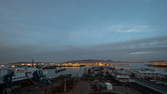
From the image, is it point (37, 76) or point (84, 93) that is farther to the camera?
point (37, 76)

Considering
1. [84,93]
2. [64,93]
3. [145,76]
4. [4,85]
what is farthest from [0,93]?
[145,76]

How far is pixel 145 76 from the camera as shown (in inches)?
1109

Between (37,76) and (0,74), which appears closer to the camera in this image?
(0,74)

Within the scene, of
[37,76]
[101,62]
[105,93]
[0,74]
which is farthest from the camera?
[101,62]

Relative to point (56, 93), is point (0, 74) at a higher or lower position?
higher

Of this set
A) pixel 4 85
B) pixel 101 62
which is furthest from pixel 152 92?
pixel 101 62

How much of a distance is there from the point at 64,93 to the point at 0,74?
948 cm

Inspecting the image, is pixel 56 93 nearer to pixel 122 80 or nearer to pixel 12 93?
pixel 12 93

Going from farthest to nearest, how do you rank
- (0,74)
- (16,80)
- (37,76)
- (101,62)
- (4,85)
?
(101,62)
(37,76)
(16,80)
(0,74)
(4,85)

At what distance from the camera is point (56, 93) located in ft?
44.3

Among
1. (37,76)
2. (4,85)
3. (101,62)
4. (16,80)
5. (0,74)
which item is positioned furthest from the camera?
(101,62)

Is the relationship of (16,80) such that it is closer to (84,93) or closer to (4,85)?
(4,85)

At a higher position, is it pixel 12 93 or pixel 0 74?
pixel 0 74

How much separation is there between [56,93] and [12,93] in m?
4.01
